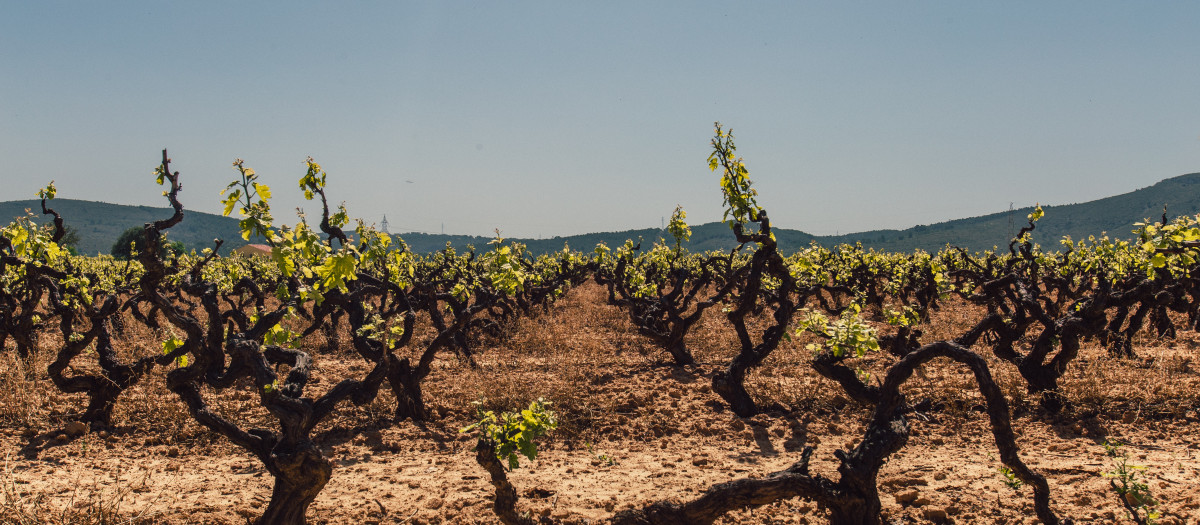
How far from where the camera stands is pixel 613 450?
6.76 metres

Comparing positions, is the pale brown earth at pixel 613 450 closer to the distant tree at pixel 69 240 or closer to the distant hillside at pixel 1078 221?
the distant tree at pixel 69 240

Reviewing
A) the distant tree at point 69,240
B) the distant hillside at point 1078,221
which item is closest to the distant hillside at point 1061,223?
the distant hillside at point 1078,221

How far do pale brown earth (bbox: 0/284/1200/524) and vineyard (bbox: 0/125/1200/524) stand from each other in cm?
4

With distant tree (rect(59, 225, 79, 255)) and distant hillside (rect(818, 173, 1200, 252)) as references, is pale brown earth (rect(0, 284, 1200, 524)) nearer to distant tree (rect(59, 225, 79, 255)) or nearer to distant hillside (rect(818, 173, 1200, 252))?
distant tree (rect(59, 225, 79, 255))

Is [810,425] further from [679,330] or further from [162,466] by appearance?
[162,466]

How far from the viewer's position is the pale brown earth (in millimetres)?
4980

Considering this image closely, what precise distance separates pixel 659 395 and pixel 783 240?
550ft

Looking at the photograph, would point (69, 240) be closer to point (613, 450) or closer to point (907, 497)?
point (613, 450)

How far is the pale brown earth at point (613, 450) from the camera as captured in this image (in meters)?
4.98

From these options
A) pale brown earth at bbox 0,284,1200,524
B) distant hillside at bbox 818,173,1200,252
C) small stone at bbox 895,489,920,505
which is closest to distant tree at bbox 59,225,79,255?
pale brown earth at bbox 0,284,1200,524

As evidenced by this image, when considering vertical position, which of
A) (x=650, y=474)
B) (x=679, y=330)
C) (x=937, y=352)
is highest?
(x=937, y=352)

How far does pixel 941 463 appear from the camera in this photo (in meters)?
5.80

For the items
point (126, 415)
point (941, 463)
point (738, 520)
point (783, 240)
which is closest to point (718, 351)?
point (941, 463)

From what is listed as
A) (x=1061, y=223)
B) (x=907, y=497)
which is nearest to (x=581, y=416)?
(x=907, y=497)
